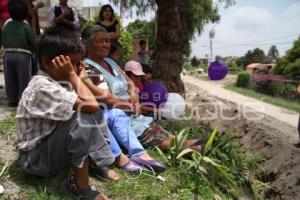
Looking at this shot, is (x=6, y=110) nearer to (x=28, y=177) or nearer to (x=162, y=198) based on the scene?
(x=28, y=177)

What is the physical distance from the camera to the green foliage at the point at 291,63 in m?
18.9

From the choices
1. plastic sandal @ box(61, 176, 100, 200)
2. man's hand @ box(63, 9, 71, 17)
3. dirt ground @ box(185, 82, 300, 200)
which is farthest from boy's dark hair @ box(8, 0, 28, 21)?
dirt ground @ box(185, 82, 300, 200)

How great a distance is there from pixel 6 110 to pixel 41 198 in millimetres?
2249

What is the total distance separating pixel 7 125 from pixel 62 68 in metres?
1.46

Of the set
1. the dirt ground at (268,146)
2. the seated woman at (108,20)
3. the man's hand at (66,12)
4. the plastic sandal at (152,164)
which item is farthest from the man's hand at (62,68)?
the seated woman at (108,20)

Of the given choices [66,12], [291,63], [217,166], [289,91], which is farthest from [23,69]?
[291,63]

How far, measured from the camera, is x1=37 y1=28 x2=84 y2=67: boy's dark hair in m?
2.71

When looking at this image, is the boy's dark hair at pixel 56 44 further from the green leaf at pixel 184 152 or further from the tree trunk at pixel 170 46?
the tree trunk at pixel 170 46

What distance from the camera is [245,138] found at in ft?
18.6

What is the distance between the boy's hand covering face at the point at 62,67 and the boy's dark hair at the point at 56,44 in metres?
0.09

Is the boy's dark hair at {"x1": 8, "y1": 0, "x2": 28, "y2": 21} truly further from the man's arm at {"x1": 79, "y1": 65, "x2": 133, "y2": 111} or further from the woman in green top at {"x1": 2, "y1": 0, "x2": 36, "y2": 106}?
the man's arm at {"x1": 79, "y1": 65, "x2": 133, "y2": 111}

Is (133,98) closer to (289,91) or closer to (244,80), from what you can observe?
(289,91)

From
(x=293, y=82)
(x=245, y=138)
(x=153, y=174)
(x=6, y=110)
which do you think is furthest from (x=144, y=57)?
(x=293, y=82)

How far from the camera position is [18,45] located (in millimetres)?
4516
